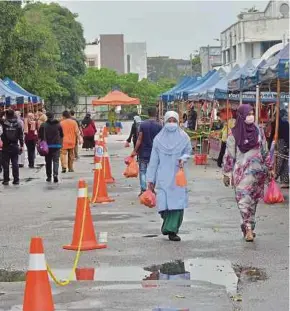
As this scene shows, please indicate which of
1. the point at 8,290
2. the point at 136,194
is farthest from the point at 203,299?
the point at 136,194

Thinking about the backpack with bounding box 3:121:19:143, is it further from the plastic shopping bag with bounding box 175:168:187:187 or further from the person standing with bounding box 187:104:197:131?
the person standing with bounding box 187:104:197:131

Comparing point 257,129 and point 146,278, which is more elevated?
point 257,129

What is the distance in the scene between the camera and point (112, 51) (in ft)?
511

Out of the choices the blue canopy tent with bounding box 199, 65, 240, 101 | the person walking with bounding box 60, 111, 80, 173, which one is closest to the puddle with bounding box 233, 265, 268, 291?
the person walking with bounding box 60, 111, 80, 173

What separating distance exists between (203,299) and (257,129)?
12.4ft

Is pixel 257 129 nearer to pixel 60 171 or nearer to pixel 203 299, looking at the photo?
pixel 203 299

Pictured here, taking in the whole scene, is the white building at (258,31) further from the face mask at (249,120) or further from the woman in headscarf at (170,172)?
the face mask at (249,120)

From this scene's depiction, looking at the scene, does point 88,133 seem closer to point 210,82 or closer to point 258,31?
point 210,82

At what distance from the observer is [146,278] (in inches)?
345

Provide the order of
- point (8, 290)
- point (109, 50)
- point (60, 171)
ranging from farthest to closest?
point (109, 50) → point (60, 171) → point (8, 290)

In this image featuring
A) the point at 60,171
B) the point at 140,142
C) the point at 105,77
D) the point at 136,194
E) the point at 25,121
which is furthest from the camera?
the point at 105,77

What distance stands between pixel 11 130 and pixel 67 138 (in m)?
3.60

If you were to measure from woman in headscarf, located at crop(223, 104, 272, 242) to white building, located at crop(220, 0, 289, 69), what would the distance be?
2483 inches

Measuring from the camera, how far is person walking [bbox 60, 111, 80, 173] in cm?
2330
